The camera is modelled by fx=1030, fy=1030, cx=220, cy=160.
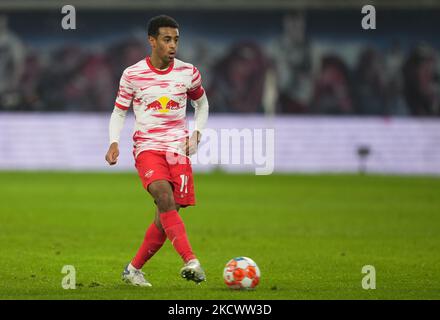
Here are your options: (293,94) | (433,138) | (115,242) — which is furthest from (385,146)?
(115,242)

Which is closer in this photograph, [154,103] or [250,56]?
[154,103]

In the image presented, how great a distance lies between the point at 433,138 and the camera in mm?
34969

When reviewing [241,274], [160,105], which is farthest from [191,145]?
[241,274]

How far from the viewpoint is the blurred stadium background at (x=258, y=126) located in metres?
12.9

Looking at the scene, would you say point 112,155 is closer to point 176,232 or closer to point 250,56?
point 176,232

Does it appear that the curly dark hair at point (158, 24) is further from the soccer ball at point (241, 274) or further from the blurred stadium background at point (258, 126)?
the blurred stadium background at point (258, 126)

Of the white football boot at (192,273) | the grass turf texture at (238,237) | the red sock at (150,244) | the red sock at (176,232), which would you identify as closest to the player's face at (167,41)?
the red sock at (176,232)

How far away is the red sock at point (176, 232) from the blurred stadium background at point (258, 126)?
0.41 meters

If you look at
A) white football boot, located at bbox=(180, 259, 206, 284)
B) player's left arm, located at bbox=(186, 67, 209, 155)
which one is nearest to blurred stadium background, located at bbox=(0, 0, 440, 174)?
player's left arm, located at bbox=(186, 67, 209, 155)

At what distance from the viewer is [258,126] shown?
35.2 m

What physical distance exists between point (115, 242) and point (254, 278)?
5.73m

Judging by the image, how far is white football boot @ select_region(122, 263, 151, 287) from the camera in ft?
33.1

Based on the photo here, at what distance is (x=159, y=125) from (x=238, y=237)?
20.4 feet

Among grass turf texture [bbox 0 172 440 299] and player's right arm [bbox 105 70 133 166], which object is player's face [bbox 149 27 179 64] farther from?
grass turf texture [bbox 0 172 440 299]
